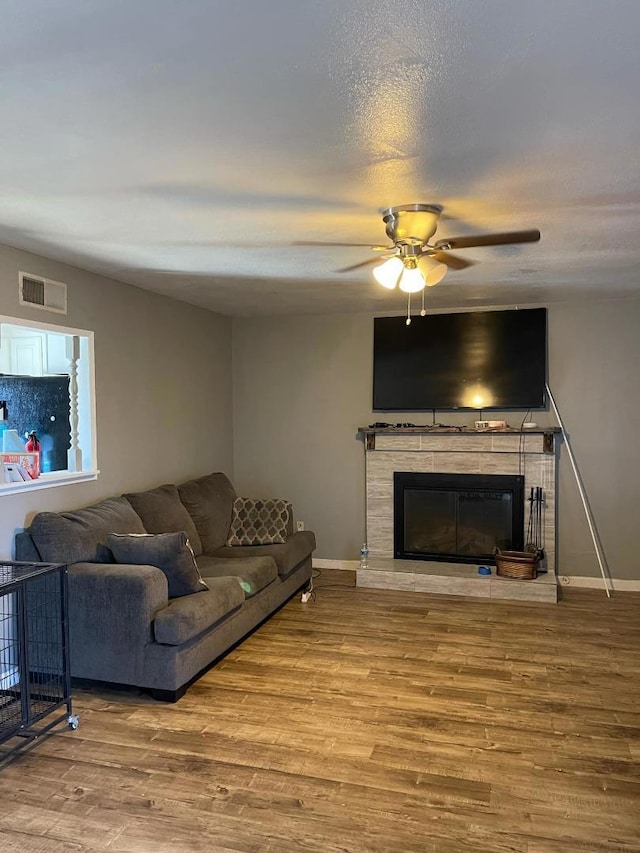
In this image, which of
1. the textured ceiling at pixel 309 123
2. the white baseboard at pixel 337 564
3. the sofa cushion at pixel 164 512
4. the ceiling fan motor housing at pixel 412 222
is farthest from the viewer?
the white baseboard at pixel 337 564

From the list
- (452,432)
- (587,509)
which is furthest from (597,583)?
(452,432)

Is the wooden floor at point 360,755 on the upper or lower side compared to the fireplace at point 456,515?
lower

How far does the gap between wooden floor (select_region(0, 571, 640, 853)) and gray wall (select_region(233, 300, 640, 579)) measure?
58.6 inches

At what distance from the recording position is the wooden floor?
92.9 inches

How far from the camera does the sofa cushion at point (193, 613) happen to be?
334 cm

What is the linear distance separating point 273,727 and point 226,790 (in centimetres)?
55

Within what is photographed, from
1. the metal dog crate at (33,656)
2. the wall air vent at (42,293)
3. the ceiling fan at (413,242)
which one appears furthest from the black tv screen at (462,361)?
the metal dog crate at (33,656)

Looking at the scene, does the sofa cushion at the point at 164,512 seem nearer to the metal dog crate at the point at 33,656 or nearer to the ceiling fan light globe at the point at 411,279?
the metal dog crate at the point at 33,656

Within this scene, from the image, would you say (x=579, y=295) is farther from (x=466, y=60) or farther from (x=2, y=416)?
(x=2, y=416)

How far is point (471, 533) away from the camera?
5785 millimetres

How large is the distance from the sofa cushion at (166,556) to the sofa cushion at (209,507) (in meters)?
1.30

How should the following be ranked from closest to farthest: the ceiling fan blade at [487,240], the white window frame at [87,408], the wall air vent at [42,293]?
the ceiling fan blade at [487,240] < the wall air vent at [42,293] < the white window frame at [87,408]

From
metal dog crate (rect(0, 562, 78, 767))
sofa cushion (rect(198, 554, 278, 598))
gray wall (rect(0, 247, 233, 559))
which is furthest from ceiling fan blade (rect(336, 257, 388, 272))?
metal dog crate (rect(0, 562, 78, 767))

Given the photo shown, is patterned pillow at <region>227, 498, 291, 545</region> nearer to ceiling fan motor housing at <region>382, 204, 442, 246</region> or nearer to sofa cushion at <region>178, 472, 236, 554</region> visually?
sofa cushion at <region>178, 472, 236, 554</region>
